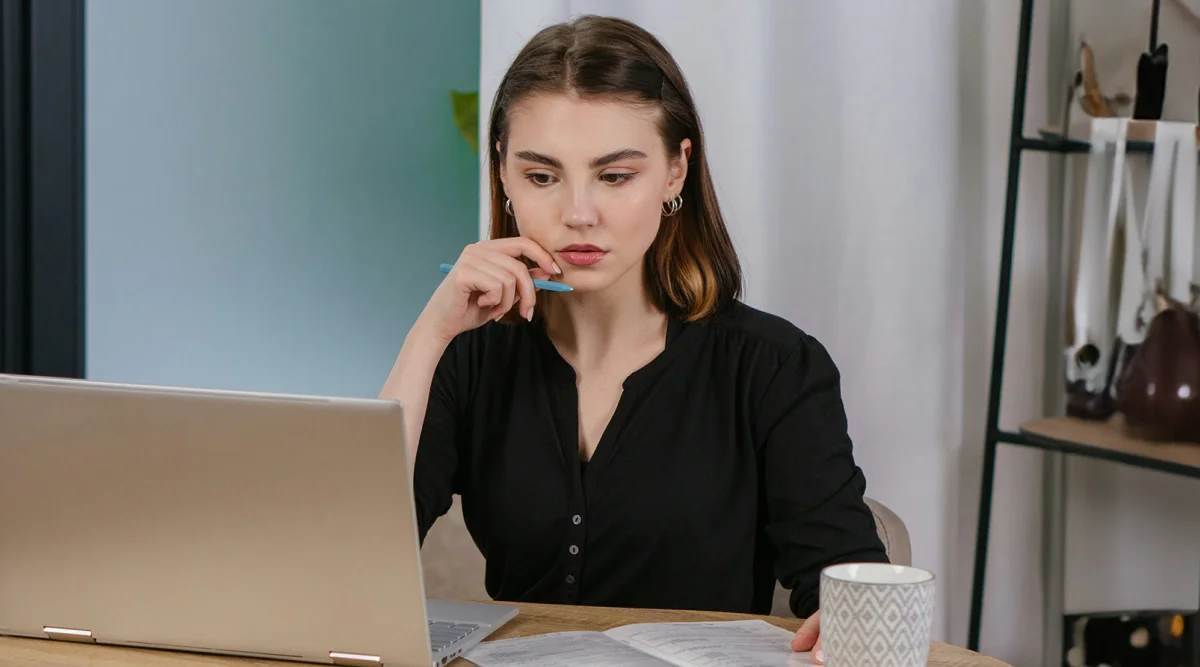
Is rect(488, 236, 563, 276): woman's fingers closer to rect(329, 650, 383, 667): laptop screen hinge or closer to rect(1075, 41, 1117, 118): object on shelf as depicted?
rect(329, 650, 383, 667): laptop screen hinge

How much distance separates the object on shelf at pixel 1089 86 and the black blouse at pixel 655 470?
24.0 inches

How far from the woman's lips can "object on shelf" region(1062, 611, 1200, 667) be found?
1.10 metres

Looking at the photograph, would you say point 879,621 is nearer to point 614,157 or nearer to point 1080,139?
point 614,157

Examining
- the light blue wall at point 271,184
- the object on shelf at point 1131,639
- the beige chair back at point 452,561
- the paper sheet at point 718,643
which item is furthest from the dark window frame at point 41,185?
the object on shelf at point 1131,639

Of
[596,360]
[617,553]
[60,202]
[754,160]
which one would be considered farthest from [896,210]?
[60,202]

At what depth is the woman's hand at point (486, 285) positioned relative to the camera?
1289 millimetres

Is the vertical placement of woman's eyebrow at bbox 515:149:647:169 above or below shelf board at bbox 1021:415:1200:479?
above

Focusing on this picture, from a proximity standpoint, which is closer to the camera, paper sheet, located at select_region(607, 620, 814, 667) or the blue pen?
paper sheet, located at select_region(607, 620, 814, 667)

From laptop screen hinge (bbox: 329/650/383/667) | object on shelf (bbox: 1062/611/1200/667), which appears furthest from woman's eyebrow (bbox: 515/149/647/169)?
object on shelf (bbox: 1062/611/1200/667)

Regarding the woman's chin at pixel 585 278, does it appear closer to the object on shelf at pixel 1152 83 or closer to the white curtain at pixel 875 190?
the white curtain at pixel 875 190

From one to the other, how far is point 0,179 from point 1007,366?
5.83ft

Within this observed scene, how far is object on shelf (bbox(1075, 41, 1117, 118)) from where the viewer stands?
1.69 m

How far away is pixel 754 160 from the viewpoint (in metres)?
1.93

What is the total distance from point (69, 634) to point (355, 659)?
240mm
